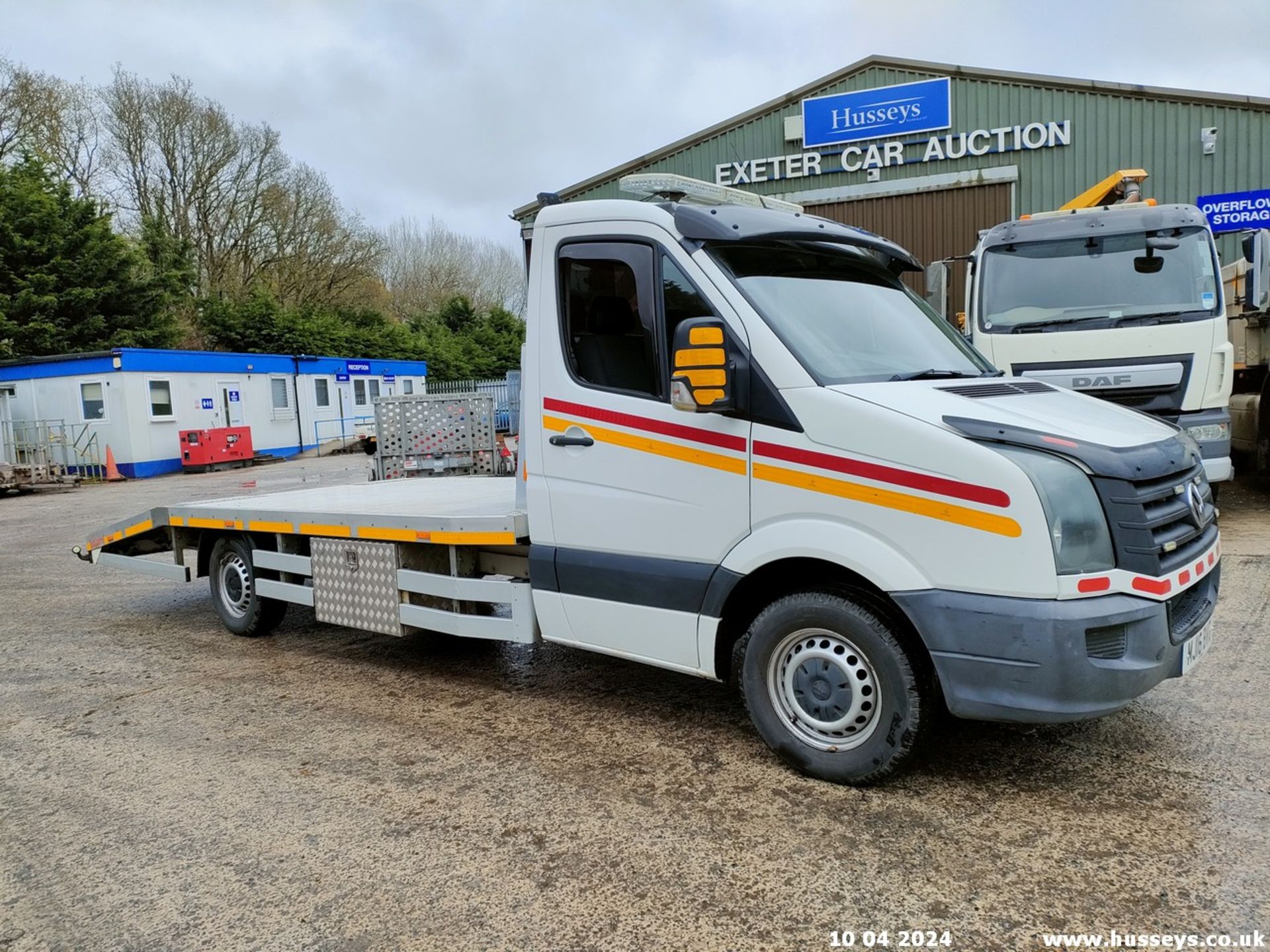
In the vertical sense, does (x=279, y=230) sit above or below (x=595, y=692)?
above

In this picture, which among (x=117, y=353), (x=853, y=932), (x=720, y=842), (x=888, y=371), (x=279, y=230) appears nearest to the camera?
(x=853, y=932)

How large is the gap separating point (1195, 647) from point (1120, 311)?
Result: 5.72 metres

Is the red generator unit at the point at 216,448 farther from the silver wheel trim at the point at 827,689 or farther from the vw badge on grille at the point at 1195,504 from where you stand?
the vw badge on grille at the point at 1195,504

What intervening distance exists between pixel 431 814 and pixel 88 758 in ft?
6.56

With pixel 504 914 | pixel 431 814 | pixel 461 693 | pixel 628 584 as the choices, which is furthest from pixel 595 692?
pixel 504 914

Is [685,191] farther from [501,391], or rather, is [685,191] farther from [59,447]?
[501,391]

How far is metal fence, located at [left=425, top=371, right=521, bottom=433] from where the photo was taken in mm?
19672

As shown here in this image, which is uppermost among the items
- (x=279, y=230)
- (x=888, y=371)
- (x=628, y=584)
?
(x=279, y=230)

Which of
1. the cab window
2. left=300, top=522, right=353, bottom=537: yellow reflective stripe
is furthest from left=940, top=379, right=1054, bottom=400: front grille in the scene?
left=300, top=522, right=353, bottom=537: yellow reflective stripe

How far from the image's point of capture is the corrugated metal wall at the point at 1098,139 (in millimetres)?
18234

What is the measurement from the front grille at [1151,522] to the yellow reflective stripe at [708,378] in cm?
142

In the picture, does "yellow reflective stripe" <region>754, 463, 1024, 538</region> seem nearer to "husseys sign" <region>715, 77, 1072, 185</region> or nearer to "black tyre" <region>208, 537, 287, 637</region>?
"black tyre" <region>208, 537, 287, 637</region>

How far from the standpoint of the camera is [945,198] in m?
19.7

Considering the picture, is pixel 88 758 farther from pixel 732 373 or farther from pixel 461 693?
pixel 732 373
